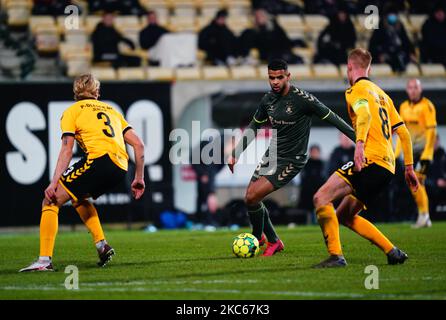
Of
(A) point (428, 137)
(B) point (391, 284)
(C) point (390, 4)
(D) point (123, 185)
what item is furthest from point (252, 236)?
(C) point (390, 4)

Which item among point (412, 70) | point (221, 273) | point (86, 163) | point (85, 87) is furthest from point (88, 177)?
point (412, 70)

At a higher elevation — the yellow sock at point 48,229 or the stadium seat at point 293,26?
the yellow sock at point 48,229

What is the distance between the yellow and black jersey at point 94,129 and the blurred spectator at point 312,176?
10280mm

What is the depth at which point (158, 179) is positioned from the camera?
20484 millimetres

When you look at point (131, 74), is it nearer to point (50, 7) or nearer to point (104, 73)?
point (104, 73)

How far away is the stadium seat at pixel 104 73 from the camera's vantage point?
2175cm

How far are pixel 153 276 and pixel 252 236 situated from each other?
88.6 inches

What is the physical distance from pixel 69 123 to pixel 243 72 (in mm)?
12328

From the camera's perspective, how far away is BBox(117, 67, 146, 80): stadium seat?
72.0 ft

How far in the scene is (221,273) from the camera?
31.9 feet

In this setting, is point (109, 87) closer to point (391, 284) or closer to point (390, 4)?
point (390, 4)

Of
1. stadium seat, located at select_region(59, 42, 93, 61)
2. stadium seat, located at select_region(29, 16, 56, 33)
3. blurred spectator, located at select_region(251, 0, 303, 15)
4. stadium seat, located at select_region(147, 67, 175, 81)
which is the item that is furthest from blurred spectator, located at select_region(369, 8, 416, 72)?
stadium seat, located at select_region(29, 16, 56, 33)

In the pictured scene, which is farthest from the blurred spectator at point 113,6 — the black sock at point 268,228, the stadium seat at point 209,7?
the black sock at point 268,228

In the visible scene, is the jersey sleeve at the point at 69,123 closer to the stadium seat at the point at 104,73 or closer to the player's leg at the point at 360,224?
the player's leg at the point at 360,224
